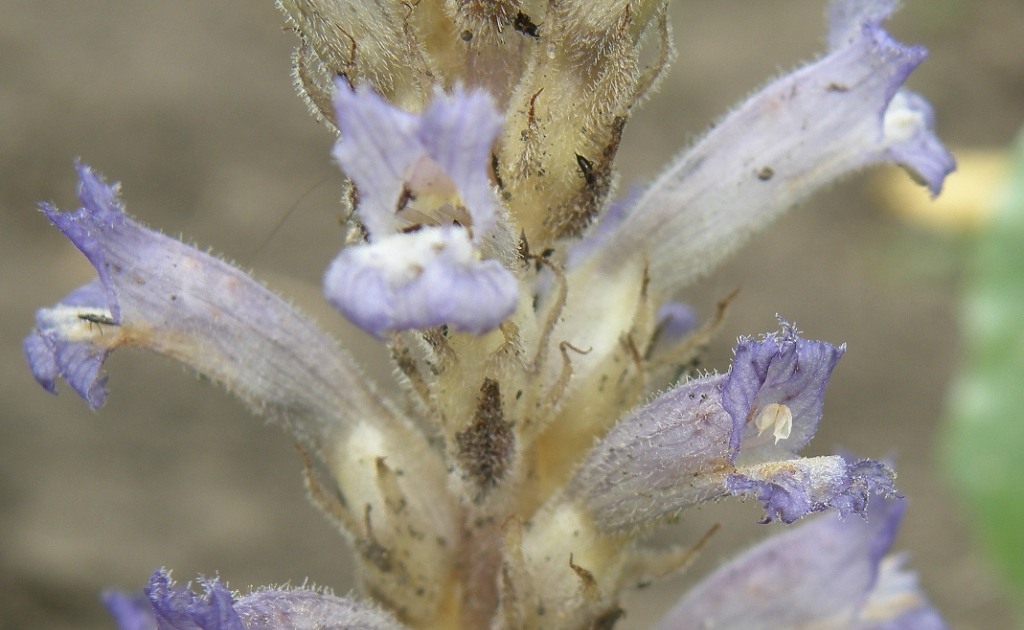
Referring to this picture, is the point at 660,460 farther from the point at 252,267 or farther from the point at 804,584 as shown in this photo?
the point at 252,267

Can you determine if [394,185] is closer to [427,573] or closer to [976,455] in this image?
[427,573]

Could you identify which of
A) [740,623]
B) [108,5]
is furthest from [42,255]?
[740,623]

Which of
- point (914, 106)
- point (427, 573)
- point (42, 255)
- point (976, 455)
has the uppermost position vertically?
point (42, 255)

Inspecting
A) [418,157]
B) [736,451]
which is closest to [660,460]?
[736,451]

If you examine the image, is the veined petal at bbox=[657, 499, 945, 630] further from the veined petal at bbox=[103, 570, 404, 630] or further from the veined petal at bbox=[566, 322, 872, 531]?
the veined petal at bbox=[103, 570, 404, 630]

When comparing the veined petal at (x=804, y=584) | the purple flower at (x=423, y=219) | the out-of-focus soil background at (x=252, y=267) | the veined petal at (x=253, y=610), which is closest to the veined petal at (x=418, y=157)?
the purple flower at (x=423, y=219)

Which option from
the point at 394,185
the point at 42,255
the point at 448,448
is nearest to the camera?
the point at 394,185

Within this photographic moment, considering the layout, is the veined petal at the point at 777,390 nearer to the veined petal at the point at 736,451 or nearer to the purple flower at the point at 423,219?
the veined petal at the point at 736,451
